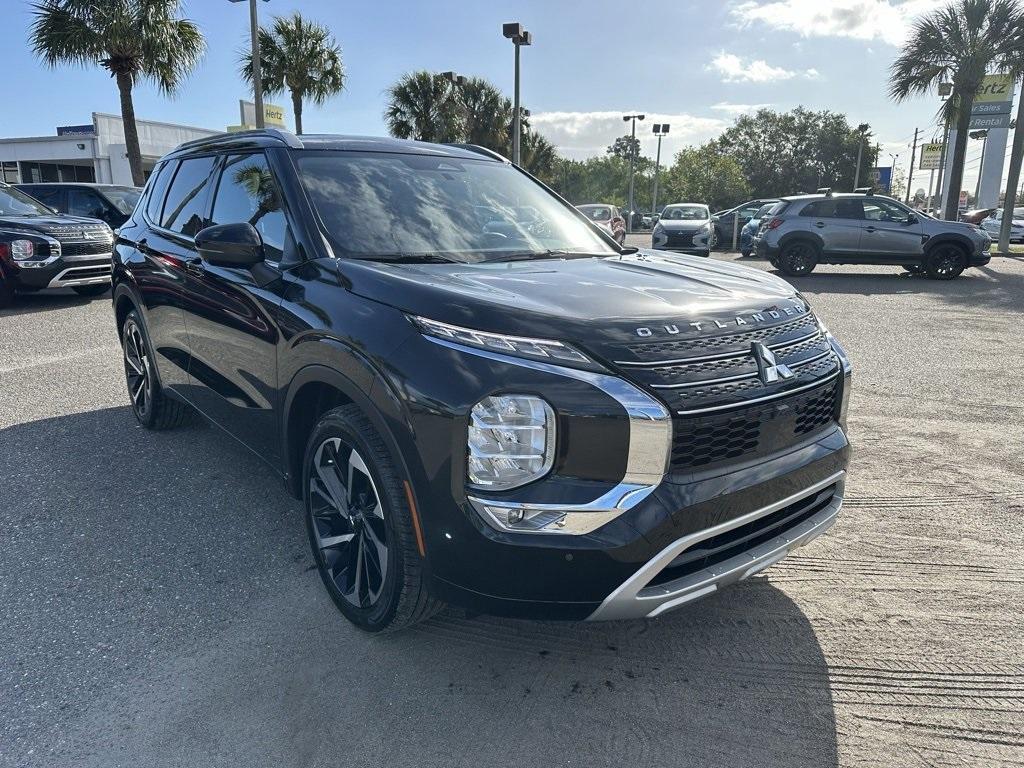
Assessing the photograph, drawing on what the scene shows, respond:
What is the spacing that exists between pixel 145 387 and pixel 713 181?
210 ft

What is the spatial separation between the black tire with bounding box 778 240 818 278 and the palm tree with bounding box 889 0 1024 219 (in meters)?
11.9

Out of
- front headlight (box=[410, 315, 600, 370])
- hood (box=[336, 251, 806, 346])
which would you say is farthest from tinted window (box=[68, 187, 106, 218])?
front headlight (box=[410, 315, 600, 370])

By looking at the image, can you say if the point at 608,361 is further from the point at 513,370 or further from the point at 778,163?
the point at 778,163

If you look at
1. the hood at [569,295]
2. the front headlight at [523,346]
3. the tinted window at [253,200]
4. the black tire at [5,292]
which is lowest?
the black tire at [5,292]

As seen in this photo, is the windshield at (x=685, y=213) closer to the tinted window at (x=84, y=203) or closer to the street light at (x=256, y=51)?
the street light at (x=256, y=51)

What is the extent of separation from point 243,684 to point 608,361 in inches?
65.6

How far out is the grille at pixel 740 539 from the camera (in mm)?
2256

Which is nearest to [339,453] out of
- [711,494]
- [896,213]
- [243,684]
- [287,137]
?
[243,684]

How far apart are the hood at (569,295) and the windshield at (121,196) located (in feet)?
43.5

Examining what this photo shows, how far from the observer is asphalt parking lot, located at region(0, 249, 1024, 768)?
7.39 feet

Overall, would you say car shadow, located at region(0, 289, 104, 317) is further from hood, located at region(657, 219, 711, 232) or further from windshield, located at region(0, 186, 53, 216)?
hood, located at region(657, 219, 711, 232)

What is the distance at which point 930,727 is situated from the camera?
2324 millimetres

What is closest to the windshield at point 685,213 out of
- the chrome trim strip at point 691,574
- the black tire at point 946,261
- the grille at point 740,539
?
the black tire at point 946,261

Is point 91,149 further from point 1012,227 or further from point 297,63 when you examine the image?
point 1012,227
